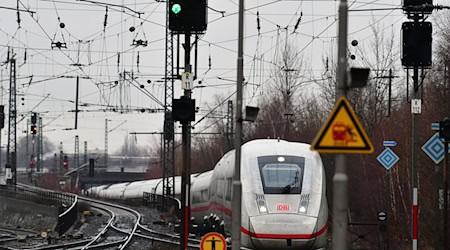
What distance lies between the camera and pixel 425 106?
38.8 meters

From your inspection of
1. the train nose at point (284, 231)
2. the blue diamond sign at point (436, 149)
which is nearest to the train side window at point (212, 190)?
the blue diamond sign at point (436, 149)

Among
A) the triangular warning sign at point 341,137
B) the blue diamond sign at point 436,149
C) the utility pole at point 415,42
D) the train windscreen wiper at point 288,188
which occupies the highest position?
the utility pole at point 415,42

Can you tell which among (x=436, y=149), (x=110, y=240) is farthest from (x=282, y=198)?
(x=110, y=240)

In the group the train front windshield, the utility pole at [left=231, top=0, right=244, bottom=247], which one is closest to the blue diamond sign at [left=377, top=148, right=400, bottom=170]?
the train front windshield

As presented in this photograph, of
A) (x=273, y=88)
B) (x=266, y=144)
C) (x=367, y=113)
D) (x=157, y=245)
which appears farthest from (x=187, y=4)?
(x=273, y=88)

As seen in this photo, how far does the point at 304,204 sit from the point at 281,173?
103 cm

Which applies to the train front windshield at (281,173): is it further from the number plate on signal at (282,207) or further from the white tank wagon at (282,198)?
the number plate on signal at (282,207)

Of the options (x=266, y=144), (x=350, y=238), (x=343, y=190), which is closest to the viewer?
(x=343, y=190)

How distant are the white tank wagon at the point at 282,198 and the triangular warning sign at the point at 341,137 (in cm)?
892

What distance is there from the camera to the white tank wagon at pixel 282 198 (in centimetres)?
1892

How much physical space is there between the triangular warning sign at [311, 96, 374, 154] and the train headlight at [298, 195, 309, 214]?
30.1 feet

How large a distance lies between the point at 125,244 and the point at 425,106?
52.9 feet

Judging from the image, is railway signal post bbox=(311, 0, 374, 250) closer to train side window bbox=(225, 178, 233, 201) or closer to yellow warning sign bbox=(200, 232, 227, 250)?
yellow warning sign bbox=(200, 232, 227, 250)

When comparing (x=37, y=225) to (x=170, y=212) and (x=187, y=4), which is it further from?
(x=187, y=4)
